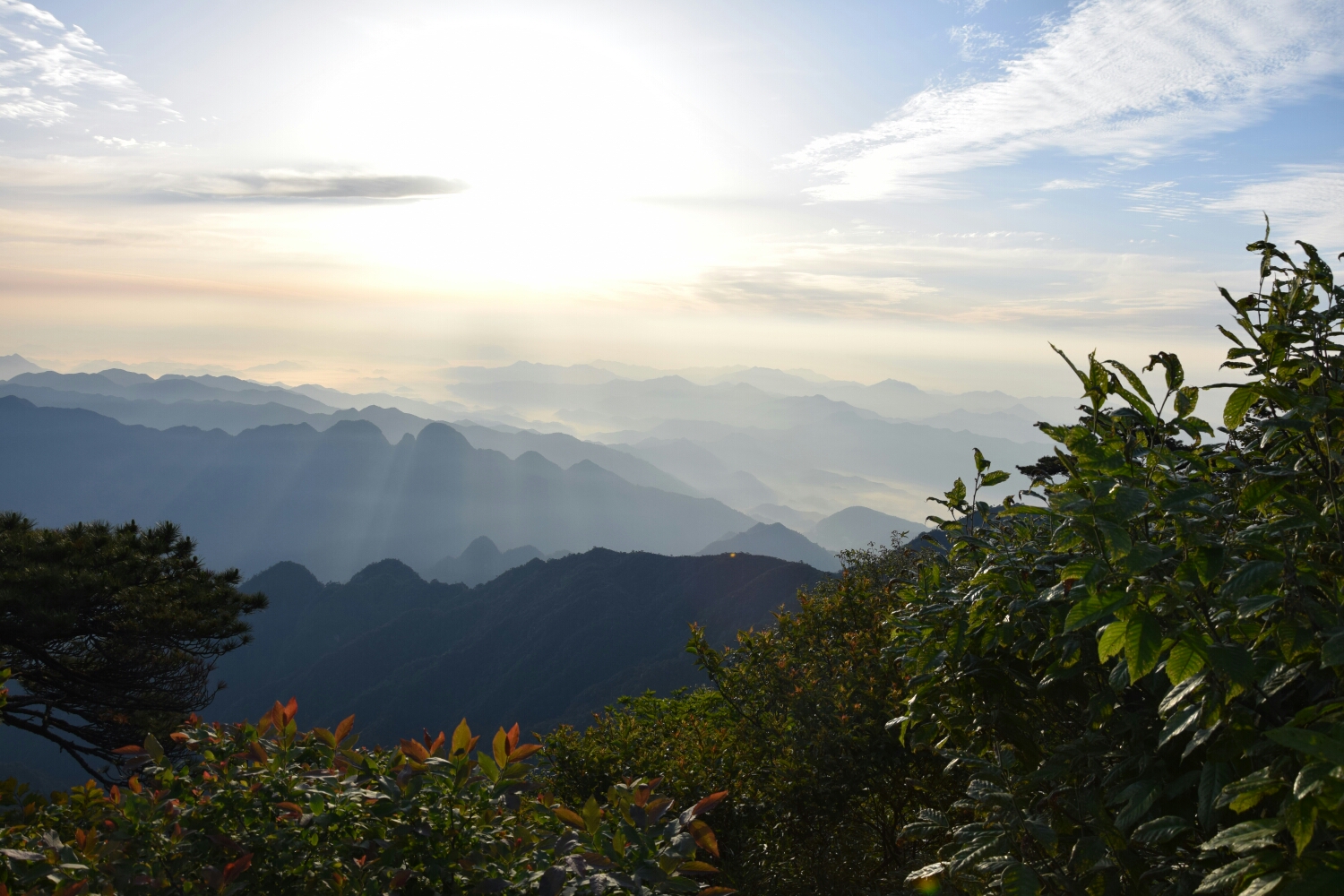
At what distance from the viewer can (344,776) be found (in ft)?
10.2

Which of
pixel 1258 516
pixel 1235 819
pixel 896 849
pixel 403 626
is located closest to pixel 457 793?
pixel 1235 819

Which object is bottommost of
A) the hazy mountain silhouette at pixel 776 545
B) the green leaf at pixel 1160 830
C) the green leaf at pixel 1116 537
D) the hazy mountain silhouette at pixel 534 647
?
the hazy mountain silhouette at pixel 776 545

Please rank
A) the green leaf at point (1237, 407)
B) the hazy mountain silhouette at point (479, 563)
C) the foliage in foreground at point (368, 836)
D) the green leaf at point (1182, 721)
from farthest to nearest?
the hazy mountain silhouette at point (479, 563), the foliage in foreground at point (368, 836), the green leaf at point (1237, 407), the green leaf at point (1182, 721)

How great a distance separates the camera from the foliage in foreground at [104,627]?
13.3 m

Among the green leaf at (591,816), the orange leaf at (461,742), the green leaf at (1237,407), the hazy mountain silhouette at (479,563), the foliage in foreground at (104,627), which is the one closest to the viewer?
the green leaf at (1237,407)

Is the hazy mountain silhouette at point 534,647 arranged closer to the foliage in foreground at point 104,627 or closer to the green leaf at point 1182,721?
the foliage in foreground at point 104,627

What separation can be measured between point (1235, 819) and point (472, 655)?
74.0m

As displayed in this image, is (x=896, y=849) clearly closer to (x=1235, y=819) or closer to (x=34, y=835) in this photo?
(x=1235, y=819)

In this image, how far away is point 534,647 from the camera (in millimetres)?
68000

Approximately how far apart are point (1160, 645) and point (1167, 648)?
223 mm

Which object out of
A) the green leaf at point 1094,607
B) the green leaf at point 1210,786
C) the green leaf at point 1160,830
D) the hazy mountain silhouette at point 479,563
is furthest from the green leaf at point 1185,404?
the hazy mountain silhouette at point 479,563

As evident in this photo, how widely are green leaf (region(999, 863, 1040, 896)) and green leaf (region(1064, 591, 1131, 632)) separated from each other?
835 millimetres

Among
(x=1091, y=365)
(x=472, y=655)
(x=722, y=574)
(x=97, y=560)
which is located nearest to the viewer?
(x=1091, y=365)

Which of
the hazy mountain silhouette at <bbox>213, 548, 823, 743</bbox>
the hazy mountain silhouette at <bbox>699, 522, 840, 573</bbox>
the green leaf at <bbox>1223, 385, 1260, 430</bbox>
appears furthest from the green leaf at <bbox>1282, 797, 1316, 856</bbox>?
the hazy mountain silhouette at <bbox>699, 522, 840, 573</bbox>
